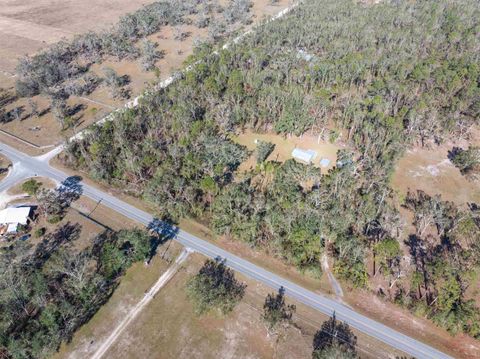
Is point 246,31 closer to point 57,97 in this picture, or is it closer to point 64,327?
point 57,97

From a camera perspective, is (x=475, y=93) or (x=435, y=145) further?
(x=475, y=93)

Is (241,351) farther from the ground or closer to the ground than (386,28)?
closer to the ground

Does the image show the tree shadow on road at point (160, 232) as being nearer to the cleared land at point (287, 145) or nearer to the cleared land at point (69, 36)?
the cleared land at point (287, 145)

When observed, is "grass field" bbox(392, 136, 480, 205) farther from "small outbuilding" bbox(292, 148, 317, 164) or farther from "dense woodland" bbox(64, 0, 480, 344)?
"small outbuilding" bbox(292, 148, 317, 164)

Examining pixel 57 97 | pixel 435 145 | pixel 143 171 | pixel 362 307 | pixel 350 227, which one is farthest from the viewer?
pixel 57 97

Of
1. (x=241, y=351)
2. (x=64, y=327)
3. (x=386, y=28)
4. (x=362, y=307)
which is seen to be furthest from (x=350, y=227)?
(x=386, y=28)

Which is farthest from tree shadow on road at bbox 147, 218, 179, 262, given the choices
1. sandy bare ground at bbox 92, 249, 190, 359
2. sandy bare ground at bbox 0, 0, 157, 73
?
sandy bare ground at bbox 0, 0, 157, 73

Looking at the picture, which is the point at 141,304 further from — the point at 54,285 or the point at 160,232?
the point at 54,285
